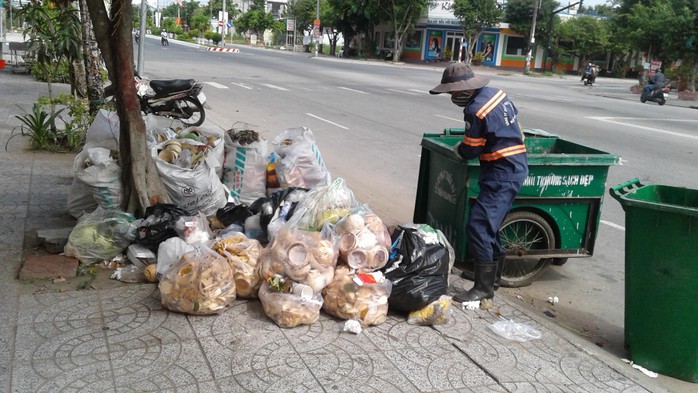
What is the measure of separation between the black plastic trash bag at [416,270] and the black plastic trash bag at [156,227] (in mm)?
1739

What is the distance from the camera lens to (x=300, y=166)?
6.21m

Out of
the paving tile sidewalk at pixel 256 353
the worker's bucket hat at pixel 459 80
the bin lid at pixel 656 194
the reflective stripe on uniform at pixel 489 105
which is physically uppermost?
the worker's bucket hat at pixel 459 80

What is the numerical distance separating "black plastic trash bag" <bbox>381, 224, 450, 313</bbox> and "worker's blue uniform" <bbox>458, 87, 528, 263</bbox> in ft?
1.06

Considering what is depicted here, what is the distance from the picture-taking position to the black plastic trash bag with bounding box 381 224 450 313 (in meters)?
4.14

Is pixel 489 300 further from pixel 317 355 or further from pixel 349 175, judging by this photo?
pixel 349 175

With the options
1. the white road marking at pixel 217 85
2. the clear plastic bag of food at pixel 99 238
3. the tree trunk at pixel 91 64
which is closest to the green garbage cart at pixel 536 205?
the clear plastic bag of food at pixel 99 238

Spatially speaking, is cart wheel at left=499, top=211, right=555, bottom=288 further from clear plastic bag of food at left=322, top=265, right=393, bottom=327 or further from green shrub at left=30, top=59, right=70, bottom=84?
green shrub at left=30, top=59, right=70, bottom=84

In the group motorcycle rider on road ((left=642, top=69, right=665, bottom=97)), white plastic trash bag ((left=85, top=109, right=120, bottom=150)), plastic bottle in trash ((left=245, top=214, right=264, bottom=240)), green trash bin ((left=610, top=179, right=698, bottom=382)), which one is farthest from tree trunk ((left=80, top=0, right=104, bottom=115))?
motorcycle rider on road ((left=642, top=69, right=665, bottom=97))

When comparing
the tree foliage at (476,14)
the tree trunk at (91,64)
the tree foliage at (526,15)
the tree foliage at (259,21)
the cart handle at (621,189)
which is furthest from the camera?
the tree foliage at (259,21)

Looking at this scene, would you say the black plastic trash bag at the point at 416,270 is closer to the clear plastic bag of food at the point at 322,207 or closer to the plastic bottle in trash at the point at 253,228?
the clear plastic bag of food at the point at 322,207

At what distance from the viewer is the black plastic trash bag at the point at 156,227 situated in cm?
490

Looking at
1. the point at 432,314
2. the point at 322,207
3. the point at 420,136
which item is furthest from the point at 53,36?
the point at 432,314

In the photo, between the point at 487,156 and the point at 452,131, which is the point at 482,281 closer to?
the point at 487,156

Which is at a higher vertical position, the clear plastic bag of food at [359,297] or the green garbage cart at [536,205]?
the green garbage cart at [536,205]
